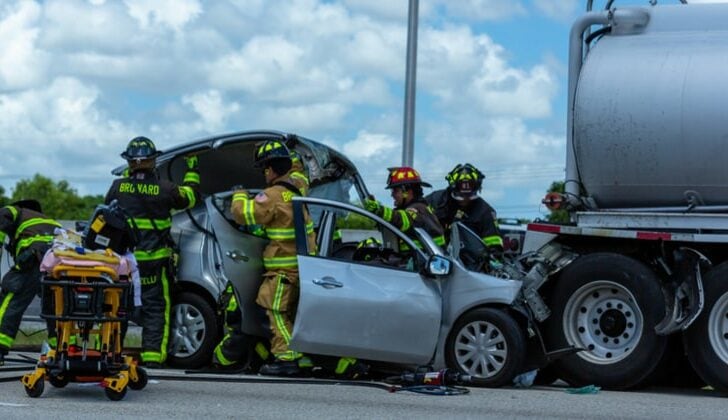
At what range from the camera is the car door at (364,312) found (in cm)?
1065

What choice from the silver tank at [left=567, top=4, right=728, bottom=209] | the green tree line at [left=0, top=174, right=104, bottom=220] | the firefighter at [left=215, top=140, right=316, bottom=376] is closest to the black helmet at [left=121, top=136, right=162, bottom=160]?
the firefighter at [left=215, top=140, right=316, bottom=376]

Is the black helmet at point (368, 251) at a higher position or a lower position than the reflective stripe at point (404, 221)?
lower

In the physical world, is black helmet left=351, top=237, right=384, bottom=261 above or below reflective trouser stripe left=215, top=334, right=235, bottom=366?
above

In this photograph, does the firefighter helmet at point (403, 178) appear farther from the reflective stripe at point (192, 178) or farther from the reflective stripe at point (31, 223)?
the reflective stripe at point (31, 223)

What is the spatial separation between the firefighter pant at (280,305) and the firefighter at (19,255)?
2.03 metres

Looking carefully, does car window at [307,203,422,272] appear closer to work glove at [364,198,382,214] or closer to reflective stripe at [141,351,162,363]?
work glove at [364,198,382,214]

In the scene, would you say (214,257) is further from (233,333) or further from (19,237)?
(19,237)

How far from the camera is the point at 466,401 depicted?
9.59 metres

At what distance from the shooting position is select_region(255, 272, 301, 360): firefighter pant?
10.9 m

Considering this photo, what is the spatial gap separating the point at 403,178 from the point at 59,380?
4157 mm

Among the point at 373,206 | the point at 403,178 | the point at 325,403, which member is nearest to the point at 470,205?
the point at 403,178

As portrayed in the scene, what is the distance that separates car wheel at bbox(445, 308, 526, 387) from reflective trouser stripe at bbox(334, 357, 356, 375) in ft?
2.78

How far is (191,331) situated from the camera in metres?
11.9

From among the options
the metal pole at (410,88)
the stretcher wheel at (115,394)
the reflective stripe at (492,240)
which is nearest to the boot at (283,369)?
the stretcher wheel at (115,394)
